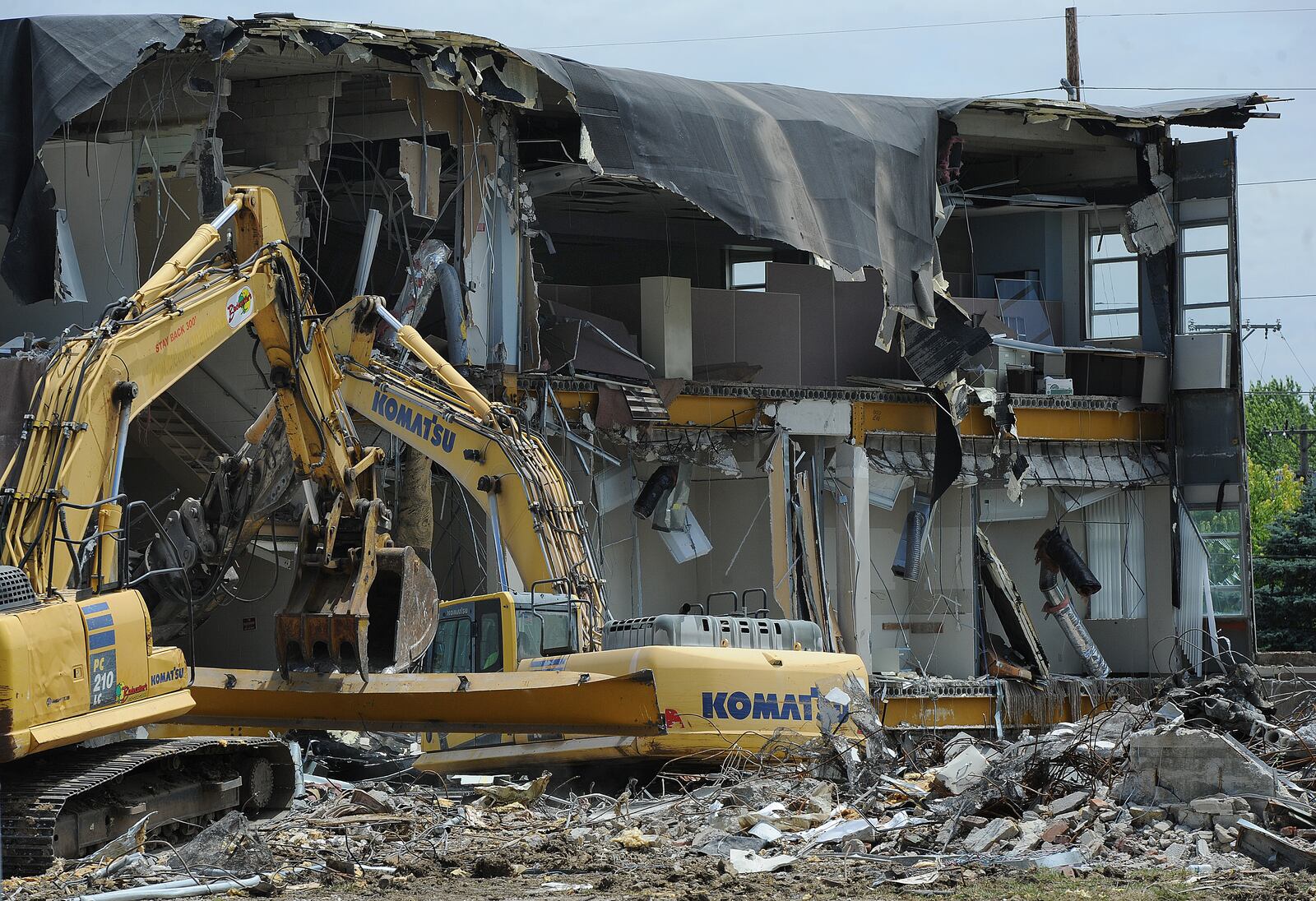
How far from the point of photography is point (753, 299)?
1070 inches

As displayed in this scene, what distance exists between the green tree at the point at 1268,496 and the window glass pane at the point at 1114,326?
3215 centimetres

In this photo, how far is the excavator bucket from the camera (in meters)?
14.3

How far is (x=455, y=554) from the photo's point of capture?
24.6 meters

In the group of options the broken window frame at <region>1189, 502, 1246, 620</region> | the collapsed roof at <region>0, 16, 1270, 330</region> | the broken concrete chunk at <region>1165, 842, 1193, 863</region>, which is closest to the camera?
the broken concrete chunk at <region>1165, 842, 1193, 863</region>

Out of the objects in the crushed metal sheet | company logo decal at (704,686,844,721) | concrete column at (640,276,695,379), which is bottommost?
company logo decal at (704,686,844,721)

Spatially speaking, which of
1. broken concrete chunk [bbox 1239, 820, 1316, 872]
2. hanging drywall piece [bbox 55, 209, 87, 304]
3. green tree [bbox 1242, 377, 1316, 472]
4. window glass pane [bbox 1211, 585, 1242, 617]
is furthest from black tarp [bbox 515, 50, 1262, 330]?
green tree [bbox 1242, 377, 1316, 472]

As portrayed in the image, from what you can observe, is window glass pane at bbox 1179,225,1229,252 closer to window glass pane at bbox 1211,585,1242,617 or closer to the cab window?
window glass pane at bbox 1211,585,1242,617

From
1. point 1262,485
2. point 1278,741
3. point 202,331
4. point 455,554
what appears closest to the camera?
point 202,331

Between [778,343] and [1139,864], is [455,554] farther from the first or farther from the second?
[1139,864]

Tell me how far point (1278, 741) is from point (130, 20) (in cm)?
1444

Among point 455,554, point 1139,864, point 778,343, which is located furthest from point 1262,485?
point 1139,864

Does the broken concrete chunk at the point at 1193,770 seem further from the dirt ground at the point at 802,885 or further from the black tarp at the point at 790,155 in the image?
the black tarp at the point at 790,155

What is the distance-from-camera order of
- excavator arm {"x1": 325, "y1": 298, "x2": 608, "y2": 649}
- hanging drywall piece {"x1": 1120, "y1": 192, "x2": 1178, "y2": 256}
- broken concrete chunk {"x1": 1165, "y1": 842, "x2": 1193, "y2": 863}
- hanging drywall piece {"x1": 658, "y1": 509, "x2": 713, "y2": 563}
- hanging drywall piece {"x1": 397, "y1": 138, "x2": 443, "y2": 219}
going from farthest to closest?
hanging drywall piece {"x1": 1120, "y1": 192, "x2": 1178, "y2": 256} < hanging drywall piece {"x1": 658, "y1": 509, "x2": 713, "y2": 563} < hanging drywall piece {"x1": 397, "y1": 138, "x2": 443, "y2": 219} < excavator arm {"x1": 325, "y1": 298, "x2": 608, "y2": 649} < broken concrete chunk {"x1": 1165, "y1": 842, "x2": 1193, "y2": 863}

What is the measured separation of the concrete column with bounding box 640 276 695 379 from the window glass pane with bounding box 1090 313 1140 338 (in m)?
8.08
